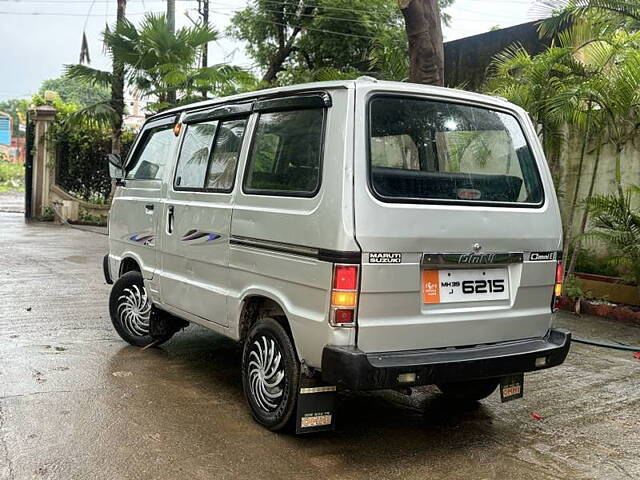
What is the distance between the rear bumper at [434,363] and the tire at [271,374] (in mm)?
393

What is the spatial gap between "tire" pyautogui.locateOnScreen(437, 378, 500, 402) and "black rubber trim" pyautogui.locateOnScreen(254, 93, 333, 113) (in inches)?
82.6

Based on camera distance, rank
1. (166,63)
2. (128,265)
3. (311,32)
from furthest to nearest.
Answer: (311,32) → (166,63) → (128,265)

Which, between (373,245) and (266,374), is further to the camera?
(266,374)

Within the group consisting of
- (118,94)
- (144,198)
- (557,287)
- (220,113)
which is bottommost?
(557,287)

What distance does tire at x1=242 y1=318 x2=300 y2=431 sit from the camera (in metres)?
3.72

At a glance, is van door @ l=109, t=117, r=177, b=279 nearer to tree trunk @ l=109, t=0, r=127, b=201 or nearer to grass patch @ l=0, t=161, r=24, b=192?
tree trunk @ l=109, t=0, r=127, b=201

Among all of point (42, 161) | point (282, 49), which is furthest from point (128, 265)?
point (282, 49)

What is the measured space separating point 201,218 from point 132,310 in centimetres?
161

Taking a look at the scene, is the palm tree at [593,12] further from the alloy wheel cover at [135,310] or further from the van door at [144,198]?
the alloy wheel cover at [135,310]

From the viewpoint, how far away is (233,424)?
13.4ft

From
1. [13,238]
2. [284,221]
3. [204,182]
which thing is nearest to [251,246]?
[284,221]

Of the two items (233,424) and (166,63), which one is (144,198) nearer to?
(233,424)

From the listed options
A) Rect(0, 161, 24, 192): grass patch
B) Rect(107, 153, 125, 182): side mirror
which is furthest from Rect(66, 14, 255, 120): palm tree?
Rect(0, 161, 24, 192): grass patch

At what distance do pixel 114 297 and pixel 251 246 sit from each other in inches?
92.2
